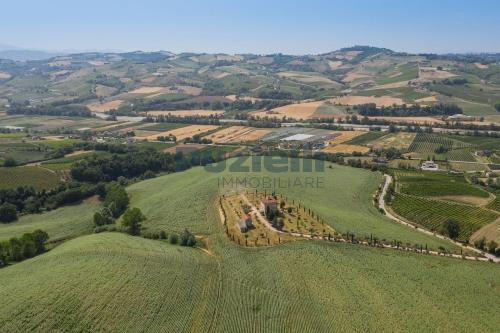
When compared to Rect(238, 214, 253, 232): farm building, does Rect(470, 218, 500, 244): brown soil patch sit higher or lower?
lower

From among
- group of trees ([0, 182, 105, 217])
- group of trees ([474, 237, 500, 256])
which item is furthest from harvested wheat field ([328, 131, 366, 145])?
group of trees ([0, 182, 105, 217])

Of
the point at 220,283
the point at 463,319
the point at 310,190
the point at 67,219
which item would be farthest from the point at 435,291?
the point at 67,219

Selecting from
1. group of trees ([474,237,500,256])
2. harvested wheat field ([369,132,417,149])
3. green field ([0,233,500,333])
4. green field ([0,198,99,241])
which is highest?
harvested wheat field ([369,132,417,149])

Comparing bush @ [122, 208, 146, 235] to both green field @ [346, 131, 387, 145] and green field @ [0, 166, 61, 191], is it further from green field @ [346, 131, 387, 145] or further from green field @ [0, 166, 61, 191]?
green field @ [346, 131, 387, 145]

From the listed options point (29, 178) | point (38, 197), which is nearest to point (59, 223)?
point (38, 197)

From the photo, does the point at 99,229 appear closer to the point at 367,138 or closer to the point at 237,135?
the point at 237,135

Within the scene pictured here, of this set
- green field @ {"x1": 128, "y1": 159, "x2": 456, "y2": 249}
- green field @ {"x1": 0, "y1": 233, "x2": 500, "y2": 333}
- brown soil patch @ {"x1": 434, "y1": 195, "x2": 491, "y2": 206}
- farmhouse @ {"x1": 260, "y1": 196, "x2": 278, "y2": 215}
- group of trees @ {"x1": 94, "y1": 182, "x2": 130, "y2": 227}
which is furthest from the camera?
brown soil patch @ {"x1": 434, "y1": 195, "x2": 491, "y2": 206}

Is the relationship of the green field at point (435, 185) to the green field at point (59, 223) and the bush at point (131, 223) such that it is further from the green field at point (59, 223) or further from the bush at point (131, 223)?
the green field at point (59, 223)

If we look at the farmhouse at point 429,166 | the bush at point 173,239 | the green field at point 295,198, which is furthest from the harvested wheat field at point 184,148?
the bush at point 173,239

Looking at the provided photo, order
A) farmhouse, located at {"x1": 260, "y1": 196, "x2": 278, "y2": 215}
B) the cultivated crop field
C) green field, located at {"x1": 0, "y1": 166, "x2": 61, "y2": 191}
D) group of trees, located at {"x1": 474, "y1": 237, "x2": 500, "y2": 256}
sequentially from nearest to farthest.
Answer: group of trees, located at {"x1": 474, "y1": 237, "x2": 500, "y2": 256} → farmhouse, located at {"x1": 260, "y1": 196, "x2": 278, "y2": 215} → green field, located at {"x1": 0, "y1": 166, "x2": 61, "y2": 191} → the cultivated crop field
